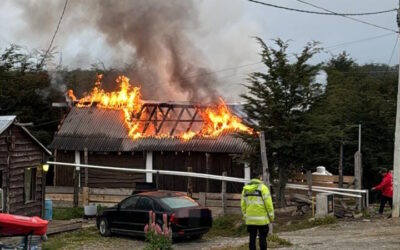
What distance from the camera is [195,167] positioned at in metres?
25.3

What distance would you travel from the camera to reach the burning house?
2498 centimetres

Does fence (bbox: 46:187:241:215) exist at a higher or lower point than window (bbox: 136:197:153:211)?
lower

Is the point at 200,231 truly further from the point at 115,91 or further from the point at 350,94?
the point at 350,94

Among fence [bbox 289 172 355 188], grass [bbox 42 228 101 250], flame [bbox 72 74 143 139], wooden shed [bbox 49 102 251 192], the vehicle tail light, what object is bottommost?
grass [bbox 42 228 101 250]

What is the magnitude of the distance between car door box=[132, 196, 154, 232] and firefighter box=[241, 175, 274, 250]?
6.03 metres

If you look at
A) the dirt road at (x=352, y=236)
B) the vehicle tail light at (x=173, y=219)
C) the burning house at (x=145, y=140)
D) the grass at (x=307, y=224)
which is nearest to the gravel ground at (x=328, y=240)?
the dirt road at (x=352, y=236)

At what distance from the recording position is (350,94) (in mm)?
30969

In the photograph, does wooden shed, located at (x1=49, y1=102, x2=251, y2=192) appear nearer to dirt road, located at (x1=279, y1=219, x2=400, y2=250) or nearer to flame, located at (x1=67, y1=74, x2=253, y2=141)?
flame, located at (x1=67, y1=74, x2=253, y2=141)

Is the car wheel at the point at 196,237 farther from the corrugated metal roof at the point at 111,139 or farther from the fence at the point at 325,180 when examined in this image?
the corrugated metal roof at the point at 111,139

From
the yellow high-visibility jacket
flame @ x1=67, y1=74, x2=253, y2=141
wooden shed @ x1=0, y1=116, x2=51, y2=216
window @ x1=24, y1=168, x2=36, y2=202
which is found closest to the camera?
the yellow high-visibility jacket

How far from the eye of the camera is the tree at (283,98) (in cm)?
1906

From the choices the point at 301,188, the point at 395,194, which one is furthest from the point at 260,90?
the point at 395,194

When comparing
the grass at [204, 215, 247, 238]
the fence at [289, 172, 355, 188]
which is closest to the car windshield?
the grass at [204, 215, 247, 238]

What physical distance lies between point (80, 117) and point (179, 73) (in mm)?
6117
